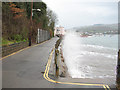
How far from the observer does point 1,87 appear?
6.88 m

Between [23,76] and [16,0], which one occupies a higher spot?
[16,0]

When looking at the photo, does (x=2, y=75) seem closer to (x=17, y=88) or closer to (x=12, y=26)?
(x=17, y=88)

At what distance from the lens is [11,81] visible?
7.79 meters

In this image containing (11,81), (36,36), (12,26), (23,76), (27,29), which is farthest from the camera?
(36,36)

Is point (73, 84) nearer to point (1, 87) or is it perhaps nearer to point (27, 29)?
point (1, 87)

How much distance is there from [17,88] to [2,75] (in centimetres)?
246

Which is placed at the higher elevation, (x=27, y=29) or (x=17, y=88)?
(x=27, y=29)

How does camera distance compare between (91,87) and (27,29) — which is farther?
(27,29)

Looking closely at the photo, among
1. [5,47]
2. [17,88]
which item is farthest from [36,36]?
[17,88]

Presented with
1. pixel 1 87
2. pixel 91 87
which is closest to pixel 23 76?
pixel 1 87

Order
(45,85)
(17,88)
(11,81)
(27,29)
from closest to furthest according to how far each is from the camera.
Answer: (17,88) → (45,85) → (11,81) → (27,29)

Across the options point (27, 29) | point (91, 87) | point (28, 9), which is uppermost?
point (28, 9)

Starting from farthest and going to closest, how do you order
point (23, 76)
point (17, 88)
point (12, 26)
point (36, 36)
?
1. point (36, 36)
2. point (12, 26)
3. point (23, 76)
4. point (17, 88)

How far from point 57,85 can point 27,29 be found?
23026mm
